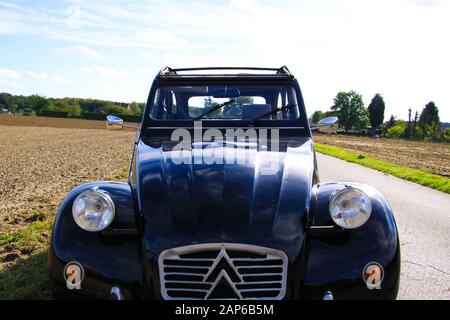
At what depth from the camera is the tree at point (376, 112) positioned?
123 metres

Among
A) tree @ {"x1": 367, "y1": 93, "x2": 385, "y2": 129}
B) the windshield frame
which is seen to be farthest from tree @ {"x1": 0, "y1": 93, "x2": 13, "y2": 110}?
the windshield frame

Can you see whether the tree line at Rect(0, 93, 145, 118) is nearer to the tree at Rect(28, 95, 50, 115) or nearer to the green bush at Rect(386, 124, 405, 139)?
the tree at Rect(28, 95, 50, 115)

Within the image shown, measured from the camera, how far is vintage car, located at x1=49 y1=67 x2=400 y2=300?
8.66 feet

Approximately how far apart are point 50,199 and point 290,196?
6.32 metres

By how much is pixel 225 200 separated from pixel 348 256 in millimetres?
812

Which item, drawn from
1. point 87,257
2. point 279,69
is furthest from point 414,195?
point 87,257

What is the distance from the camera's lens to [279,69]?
5.32 m

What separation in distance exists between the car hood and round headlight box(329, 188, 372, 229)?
18 cm

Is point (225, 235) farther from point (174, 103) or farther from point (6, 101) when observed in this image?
point (6, 101)

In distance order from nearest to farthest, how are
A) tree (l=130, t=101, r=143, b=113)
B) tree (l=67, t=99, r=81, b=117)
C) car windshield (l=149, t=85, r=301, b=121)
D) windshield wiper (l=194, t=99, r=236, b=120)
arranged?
car windshield (l=149, t=85, r=301, b=121) → windshield wiper (l=194, t=99, r=236, b=120) → tree (l=67, t=99, r=81, b=117) → tree (l=130, t=101, r=143, b=113)

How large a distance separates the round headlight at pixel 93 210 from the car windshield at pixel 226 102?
1.63 m

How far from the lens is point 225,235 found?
8.70ft

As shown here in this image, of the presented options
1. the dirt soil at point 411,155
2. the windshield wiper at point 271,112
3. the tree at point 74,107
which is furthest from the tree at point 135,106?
the windshield wiper at point 271,112
